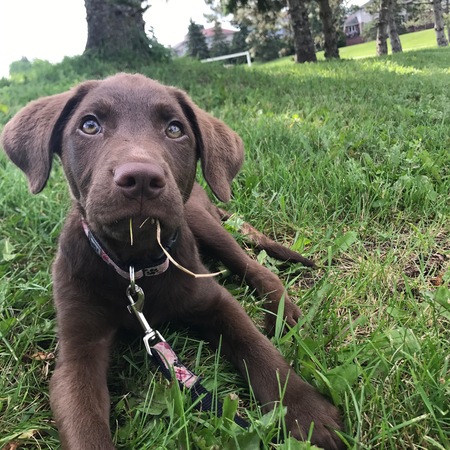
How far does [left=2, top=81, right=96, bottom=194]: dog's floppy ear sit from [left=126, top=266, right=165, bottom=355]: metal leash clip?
617mm

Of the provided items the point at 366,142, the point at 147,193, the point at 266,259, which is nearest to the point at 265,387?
the point at 147,193

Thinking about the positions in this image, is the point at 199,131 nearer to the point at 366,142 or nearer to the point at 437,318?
the point at 437,318

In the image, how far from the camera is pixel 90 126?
194cm

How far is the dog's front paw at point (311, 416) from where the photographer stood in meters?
1.48

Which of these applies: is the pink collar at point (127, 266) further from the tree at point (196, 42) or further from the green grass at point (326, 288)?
the tree at point (196, 42)

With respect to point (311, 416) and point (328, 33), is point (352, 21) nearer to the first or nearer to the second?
point (328, 33)

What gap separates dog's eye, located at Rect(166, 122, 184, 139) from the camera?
2.04m

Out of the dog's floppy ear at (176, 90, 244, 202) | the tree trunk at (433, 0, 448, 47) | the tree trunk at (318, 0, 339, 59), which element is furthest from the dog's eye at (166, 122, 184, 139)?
the tree trunk at (433, 0, 448, 47)

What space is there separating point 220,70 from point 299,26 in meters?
6.84

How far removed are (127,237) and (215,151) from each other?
720 millimetres

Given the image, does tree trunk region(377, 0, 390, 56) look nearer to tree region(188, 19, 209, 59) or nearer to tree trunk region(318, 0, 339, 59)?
tree trunk region(318, 0, 339, 59)

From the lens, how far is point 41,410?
1676mm

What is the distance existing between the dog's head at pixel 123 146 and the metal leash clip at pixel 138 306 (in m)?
0.27

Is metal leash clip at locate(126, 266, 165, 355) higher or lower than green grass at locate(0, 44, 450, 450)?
higher
